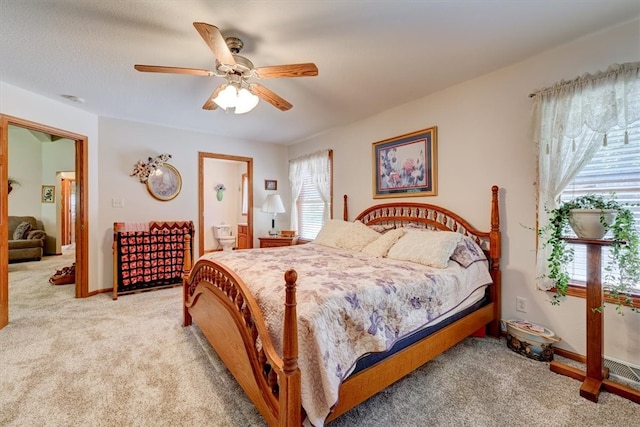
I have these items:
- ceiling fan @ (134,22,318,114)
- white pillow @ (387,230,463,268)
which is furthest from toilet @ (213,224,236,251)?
Answer: white pillow @ (387,230,463,268)

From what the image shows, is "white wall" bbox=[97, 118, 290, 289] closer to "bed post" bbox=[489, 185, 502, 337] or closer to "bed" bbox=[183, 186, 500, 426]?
"bed" bbox=[183, 186, 500, 426]

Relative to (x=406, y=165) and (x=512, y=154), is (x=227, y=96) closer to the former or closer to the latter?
(x=406, y=165)

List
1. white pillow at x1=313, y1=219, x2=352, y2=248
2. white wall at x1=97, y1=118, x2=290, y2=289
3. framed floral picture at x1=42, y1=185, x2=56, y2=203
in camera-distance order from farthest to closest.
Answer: framed floral picture at x1=42, y1=185, x2=56, y2=203, white wall at x1=97, y1=118, x2=290, y2=289, white pillow at x1=313, y1=219, x2=352, y2=248

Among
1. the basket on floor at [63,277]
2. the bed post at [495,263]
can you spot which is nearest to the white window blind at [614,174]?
the bed post at [495,263]

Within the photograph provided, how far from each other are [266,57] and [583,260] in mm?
3064

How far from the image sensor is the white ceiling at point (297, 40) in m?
1.70

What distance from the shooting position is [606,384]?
1719mm

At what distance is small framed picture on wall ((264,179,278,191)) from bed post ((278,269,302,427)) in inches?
164

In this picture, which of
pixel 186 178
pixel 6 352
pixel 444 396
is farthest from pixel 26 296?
pixel 444 396

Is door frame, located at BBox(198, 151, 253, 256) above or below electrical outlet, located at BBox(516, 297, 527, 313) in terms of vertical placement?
above

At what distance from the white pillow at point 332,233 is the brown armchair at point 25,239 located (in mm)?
6599

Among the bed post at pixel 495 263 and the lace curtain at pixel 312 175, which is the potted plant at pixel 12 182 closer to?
the lace curtain at pixel 312 175

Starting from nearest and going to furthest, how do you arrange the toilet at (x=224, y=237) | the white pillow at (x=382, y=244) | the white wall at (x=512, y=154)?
the white wall at (x=512, y=154) → the white pillow at (x=382, y=244) → the toilet at (x=224, y=237)

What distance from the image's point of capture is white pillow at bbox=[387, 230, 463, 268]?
2.21 meters
